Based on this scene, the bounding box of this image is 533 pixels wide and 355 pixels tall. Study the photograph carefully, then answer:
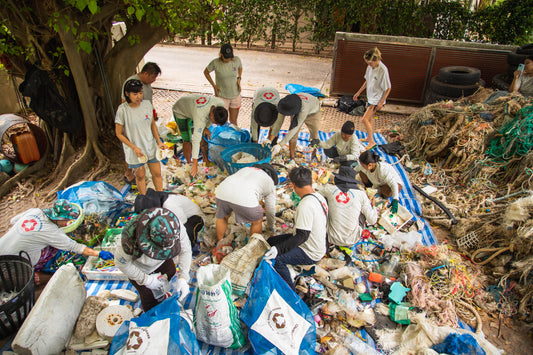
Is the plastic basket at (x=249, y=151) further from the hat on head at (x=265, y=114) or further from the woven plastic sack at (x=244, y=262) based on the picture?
the woven plastic sack at (x=244, y=262)

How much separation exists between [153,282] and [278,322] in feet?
3.78

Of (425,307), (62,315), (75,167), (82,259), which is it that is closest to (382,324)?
(425,307)

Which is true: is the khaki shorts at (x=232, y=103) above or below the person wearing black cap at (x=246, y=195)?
above

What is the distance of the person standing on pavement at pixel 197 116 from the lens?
4.72 meters

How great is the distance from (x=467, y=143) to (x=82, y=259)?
19.3 ft

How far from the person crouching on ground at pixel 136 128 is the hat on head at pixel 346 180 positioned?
252cm

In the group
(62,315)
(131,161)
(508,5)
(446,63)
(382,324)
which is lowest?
(382,324)

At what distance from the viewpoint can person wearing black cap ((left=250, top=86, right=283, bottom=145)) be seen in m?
Answer: 5.11

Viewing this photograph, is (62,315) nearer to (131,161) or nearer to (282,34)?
(131,161)

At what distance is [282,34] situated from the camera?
43.8 feet

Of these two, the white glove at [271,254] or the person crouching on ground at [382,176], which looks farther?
the person crouching on ground at [382,176]

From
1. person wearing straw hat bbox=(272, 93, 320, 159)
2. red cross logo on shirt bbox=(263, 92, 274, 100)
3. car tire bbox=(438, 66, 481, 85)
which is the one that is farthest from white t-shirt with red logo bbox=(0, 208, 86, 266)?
car tire bbox=(438, 66, 481, 85)

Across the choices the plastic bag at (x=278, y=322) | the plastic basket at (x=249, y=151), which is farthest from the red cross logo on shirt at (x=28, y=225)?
the plastic basket at (x=249, y=151)

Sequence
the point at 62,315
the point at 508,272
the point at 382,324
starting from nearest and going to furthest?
the point at 62,315
the point at 382,324
the point at 508,272
